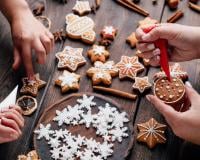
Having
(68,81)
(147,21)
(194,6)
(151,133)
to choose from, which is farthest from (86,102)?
(194,6)

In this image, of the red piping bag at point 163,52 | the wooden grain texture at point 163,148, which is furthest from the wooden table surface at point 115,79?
the red piping bag at point 163,52

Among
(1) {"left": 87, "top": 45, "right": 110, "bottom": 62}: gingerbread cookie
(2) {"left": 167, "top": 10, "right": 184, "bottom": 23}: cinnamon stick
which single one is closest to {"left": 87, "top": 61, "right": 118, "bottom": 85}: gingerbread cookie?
(1) {"left": 87, "top": 45, "right": 110, "bottom": 62}: gingerbread cookie

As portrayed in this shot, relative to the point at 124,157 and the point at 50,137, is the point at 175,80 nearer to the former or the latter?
the point at 124,157

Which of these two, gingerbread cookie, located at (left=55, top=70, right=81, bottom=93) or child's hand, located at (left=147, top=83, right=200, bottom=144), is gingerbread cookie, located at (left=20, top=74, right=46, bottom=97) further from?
child's hand, located at (left=147, top=83, right=200, bottom=144)

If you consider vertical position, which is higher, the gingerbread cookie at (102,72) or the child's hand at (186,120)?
the child's hand at (186,120)

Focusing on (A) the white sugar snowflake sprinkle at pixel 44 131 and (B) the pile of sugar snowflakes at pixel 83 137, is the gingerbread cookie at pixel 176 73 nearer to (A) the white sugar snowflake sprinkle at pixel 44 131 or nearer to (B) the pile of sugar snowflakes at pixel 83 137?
(B) the pile of sugar snowflakes at pixel 83 137
